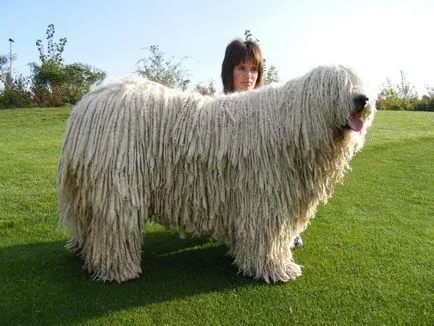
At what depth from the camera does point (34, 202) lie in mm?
4508

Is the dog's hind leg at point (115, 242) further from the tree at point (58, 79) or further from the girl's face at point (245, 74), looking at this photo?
the tree at point (58, 79)

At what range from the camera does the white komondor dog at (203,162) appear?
9.34ft

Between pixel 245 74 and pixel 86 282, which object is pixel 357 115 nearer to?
pixel 245 74

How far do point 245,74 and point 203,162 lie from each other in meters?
1.15

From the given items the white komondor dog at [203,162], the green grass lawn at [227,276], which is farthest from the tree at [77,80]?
the white komondor dog at [203,162]

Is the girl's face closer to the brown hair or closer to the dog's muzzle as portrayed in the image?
the brown hair

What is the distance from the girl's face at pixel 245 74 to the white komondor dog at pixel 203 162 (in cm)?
74

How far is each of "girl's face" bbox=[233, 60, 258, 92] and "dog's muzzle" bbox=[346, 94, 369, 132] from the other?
124cm

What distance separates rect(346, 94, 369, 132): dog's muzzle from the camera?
8.80ft

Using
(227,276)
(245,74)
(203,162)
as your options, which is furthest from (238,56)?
(227,276)

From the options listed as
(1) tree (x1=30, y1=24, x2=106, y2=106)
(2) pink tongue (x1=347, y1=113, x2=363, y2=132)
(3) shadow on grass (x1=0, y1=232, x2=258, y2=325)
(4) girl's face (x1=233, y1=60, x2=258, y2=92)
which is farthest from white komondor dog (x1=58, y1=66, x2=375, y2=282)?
(1) tree (x1=30, y1=24, x2=106, y2=106)

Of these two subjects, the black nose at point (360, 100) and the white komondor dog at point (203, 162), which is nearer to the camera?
the black nose at point (360, 100)

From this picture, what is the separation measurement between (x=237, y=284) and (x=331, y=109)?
3.94 feet

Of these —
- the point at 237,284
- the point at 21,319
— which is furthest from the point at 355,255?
the point at 21,319
